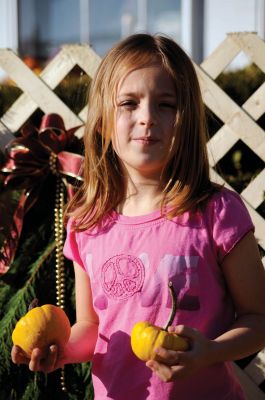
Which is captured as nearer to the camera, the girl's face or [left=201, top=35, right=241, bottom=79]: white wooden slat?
the girl's face

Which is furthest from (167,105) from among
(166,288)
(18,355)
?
(18,355)

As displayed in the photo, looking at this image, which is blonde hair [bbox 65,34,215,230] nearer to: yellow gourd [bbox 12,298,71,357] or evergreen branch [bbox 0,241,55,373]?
yellow gourd [bbox 12,298,71,357]

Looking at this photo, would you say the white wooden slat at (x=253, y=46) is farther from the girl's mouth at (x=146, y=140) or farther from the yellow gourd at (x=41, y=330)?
the yellow gourd at (x=41, y=330)

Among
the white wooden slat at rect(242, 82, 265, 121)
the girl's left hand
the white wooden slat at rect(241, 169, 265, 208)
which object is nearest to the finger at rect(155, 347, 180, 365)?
the girl's left hand

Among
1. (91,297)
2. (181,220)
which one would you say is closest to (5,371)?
(91,297)

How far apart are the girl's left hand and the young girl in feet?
0.07

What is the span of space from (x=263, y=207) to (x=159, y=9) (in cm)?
496

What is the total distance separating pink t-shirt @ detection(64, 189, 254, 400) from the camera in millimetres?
1622

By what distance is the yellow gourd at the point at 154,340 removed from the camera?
4.79 ft

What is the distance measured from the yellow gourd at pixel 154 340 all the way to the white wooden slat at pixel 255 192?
3.09ft

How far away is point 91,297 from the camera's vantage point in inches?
73.8

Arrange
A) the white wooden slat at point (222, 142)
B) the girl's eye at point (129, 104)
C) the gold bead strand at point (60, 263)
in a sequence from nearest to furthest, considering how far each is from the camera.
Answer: the girl's eye at point (129, 104), the gold bead strand at point (60, 263), the white wooden slat at point (222, 142)

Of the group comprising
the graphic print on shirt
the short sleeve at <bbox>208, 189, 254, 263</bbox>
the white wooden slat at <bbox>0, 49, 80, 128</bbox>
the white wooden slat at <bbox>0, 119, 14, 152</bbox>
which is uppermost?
the short sleeve at <bbox>208, 189, 254, 263</bbox>

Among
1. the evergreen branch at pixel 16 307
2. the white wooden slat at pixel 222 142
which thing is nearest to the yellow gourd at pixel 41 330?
the evergreen branch at pixel 16 307
